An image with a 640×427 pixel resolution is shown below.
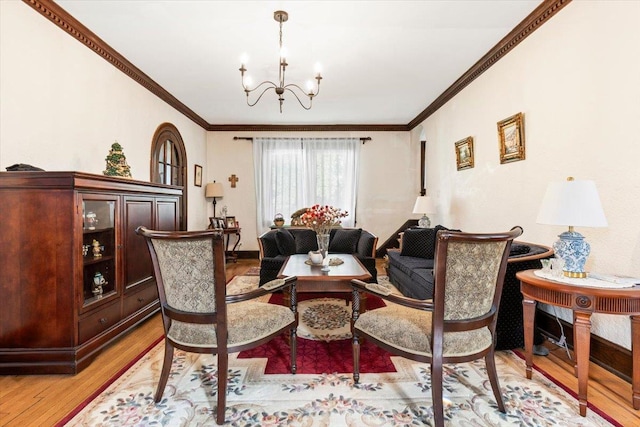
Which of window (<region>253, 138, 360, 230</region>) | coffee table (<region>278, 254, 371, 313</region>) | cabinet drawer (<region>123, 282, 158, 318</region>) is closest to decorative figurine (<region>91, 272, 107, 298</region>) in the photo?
cabinet drawer (<region>123, 282, 158, 318</region>)

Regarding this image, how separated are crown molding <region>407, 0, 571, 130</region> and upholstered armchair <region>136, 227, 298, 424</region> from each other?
3179 millimetres

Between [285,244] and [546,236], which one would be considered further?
[285,244]

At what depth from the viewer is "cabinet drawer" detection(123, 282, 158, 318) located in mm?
2912

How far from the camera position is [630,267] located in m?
2.07

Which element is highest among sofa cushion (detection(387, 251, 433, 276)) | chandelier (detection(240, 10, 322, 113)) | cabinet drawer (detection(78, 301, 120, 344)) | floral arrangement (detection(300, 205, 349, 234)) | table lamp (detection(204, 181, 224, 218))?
chandelier (detection(240, 10, 322, 113))

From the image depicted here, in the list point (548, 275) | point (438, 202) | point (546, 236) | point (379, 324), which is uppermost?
point (438, 202)

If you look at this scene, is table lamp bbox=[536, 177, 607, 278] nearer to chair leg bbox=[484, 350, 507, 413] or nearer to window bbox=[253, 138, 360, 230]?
chair leg bbox=[484, 350, 507, 413]

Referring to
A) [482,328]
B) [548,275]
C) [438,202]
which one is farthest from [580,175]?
[438,202]

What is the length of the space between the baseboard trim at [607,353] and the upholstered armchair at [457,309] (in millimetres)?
1019

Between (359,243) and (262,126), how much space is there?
360 cm

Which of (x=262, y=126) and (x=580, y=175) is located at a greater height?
(x=262, y=126)

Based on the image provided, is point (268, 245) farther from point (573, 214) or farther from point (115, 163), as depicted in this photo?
point (573, 214)

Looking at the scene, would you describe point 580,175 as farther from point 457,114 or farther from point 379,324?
point 457,114

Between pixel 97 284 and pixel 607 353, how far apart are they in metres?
3.84
